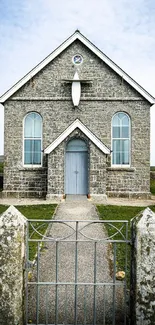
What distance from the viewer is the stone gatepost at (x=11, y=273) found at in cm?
359

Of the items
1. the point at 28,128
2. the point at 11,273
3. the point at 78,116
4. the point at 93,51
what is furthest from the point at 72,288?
the point at 93,51

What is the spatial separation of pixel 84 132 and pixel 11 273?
487 inches

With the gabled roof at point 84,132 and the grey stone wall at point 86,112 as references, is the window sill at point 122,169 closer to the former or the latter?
the grey stone wall at point 86,112

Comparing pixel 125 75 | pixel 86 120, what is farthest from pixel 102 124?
pixel 125 75

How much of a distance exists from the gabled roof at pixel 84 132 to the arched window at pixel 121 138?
1831 millimetres

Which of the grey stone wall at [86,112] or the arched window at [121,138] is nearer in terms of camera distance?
the grey stone wall at [86,112]

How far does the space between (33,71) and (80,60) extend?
2.80m

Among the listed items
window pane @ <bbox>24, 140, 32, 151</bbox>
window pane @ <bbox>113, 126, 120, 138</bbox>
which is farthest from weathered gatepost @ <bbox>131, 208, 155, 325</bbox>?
window pane @ <bbox>24, 140, 32, 151</bbox>

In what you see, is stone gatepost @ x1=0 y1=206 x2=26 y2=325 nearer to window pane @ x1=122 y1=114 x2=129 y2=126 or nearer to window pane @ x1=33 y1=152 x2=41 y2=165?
window pane @ x1=33 y1=152 x2=41 y2=165

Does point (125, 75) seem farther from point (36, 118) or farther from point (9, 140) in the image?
point (9, 140)

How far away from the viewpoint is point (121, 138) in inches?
676

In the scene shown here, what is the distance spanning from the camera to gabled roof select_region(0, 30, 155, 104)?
1680cm

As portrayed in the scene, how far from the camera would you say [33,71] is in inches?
666

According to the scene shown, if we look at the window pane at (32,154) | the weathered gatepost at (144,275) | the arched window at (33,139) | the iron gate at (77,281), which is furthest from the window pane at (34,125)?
the weathered gatepost at (144,275)
